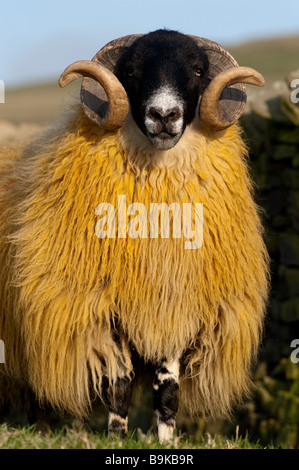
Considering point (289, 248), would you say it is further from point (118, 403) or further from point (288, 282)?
point (118, 403)

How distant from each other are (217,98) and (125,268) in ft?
3.84

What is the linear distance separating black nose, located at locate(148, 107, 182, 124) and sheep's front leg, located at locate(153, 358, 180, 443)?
1.49 meters

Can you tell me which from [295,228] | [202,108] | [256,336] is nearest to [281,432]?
[295,228]

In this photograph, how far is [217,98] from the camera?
16.1ft

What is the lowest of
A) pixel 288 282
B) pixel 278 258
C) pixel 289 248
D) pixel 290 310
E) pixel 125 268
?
Result: pixel 290 310

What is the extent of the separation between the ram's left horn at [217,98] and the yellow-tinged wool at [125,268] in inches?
4.6

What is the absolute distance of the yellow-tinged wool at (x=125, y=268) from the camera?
487 cm

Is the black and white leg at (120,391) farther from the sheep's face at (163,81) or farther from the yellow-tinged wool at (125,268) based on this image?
the sheep's face at (163,81)

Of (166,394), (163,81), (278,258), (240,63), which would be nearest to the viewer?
(163,81)

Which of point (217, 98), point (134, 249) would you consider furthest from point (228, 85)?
point (134, 249)

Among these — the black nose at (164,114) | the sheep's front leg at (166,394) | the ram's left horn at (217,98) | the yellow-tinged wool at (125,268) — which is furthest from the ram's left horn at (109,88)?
the sheep's front leg at (166,394)

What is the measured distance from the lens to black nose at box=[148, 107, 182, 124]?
14.8 feet

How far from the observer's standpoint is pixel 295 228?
29.6 feet
